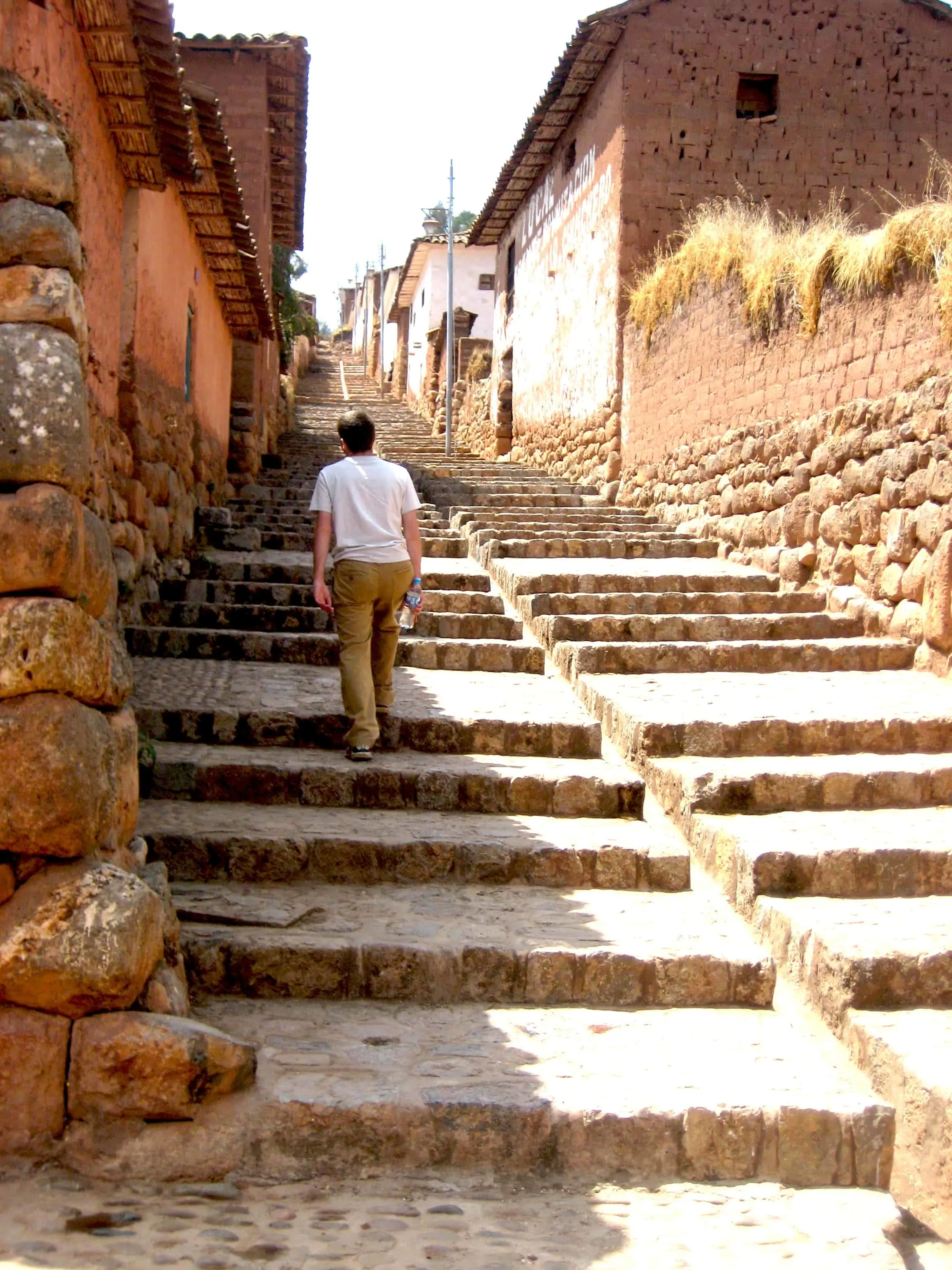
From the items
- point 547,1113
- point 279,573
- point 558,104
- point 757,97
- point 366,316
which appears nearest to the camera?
point 547,1113

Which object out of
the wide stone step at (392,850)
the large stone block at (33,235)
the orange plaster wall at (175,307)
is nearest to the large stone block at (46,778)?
the large stone block at (33,235)

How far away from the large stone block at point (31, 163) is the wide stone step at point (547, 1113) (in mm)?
2406

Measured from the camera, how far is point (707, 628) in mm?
8180

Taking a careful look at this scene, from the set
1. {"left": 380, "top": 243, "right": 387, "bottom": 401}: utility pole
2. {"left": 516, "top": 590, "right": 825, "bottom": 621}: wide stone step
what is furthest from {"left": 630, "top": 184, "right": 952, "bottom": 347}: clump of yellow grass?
{"left": 380, "top": 243, "right": 387, "bottom": 401}: utility pole

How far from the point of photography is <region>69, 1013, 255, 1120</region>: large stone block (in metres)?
3.14

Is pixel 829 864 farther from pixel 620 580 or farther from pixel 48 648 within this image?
pixel 620 580

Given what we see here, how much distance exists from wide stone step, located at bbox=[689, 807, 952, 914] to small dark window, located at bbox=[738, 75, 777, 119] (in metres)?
11.5

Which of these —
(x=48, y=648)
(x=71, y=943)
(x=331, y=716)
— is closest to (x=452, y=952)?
(x=71, y=943)

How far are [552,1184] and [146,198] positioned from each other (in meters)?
6.22

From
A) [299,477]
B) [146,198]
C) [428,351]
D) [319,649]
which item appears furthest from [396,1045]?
[428,351]

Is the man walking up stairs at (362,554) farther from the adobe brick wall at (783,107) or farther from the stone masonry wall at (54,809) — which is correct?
the adobe brick wall at (783,107)

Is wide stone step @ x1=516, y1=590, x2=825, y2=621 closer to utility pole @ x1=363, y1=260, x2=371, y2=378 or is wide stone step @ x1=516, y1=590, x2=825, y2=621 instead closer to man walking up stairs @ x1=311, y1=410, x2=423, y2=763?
man walking up stairs @ x1=311, y1=410, x2=423, y2=763

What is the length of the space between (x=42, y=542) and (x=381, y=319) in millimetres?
42107

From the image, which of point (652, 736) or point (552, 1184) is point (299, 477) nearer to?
point (652, 736)
